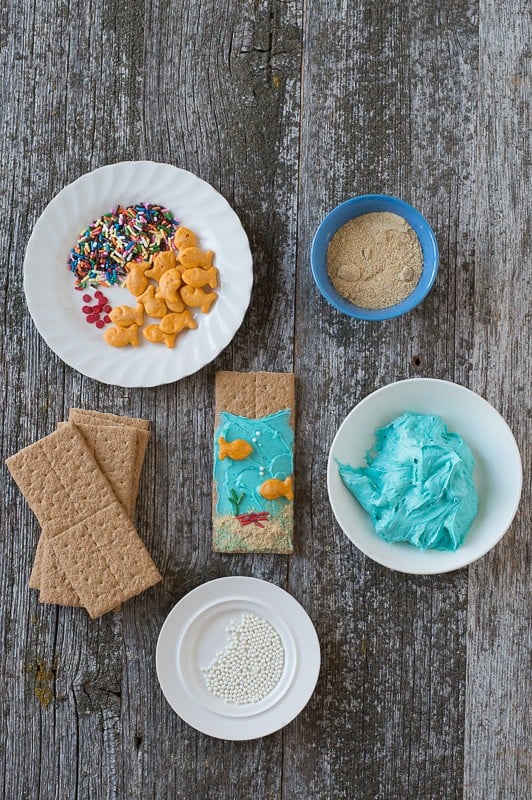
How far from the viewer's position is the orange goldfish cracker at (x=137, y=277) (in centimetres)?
156

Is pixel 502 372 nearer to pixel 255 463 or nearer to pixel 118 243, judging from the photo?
pixel 255 463

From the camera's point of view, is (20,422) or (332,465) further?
(20,422)

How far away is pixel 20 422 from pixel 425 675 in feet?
3.52

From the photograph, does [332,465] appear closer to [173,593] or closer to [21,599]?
[173,593]

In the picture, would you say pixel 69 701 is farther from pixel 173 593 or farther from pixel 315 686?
pixel 315 686

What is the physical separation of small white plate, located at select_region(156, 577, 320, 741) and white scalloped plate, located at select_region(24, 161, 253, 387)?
49 centimetres

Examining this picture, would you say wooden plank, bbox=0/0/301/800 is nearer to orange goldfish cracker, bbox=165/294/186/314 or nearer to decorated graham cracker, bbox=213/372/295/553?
decorated graham cracker, bbox=213/372/295/553

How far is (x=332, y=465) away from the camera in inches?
57.2

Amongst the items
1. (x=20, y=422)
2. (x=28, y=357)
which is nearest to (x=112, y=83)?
(x=28, y=357)

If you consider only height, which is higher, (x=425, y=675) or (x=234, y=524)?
(x=234, y=524)

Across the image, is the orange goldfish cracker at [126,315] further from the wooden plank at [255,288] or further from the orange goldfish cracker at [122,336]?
the wooden plank at [255,288]

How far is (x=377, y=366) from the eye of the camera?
1609mm

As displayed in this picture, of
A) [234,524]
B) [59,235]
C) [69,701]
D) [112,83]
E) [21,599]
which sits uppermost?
[112,83]

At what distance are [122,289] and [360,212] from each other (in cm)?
55
